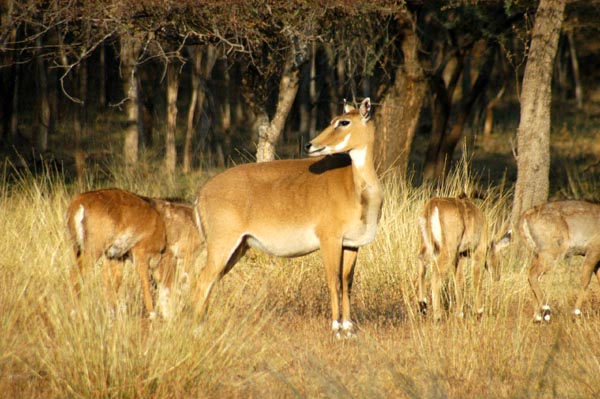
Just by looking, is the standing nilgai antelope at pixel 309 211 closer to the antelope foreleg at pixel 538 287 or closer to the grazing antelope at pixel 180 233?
the grazing antelope at pixel 180 233

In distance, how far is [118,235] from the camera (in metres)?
8.76

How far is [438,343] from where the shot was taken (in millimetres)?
7379

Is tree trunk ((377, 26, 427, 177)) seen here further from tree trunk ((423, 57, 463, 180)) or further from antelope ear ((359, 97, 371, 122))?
antelope ear ((359, 97, 371, 122))

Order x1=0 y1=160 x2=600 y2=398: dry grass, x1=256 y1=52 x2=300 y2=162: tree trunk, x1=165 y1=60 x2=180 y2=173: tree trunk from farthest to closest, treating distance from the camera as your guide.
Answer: x1=165 y1=60 x2=180 y2=173: tree trunk < x1=256 y1=52 x2=300 y2=162: tree trunk < x1=0 y1=160 x2=600 y2=398: dry grass

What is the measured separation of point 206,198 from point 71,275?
1.37 m

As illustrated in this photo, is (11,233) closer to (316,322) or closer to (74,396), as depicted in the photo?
(316,322)

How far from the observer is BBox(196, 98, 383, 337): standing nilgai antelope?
826cm

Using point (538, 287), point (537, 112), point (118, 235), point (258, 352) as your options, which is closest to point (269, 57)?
point (537, 112)

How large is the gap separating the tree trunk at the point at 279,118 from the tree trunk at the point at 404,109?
320 cm

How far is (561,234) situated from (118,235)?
4.35 m

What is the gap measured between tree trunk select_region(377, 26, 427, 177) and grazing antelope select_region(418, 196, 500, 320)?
612 cm

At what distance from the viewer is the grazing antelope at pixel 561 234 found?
30.8 ft

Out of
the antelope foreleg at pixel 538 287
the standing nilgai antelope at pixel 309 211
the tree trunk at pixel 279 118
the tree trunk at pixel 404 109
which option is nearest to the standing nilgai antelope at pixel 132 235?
the standing nilgai antelope at pixel 309 211

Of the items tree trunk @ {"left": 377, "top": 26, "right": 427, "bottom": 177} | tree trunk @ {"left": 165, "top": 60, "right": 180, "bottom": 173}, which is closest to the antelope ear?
tree trunk @ {"left": 377, "top": 26, "right": 427, "bottom": 177}
